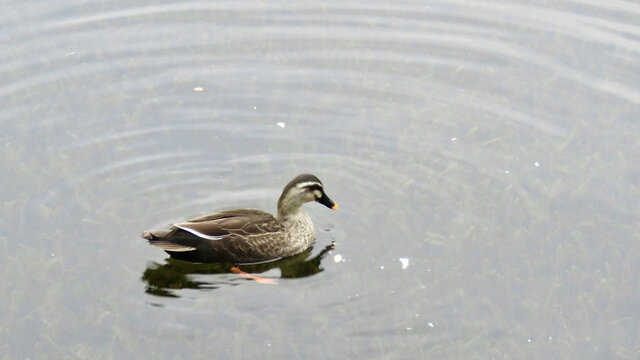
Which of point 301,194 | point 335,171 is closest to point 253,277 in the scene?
point 301,194

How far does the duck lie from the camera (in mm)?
9414

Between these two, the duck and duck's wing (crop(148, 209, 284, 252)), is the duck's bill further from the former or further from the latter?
duck's wing (crop(148, 209, 284, 252))

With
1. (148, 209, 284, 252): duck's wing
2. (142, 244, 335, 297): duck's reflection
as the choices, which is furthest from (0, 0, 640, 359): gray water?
(148, 209, 284, 252): duck's wing

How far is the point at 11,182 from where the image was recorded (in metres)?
10.5

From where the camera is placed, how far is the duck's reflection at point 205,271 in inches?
364

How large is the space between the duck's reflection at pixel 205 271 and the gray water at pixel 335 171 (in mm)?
30

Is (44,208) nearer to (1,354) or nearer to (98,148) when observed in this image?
(98,148)

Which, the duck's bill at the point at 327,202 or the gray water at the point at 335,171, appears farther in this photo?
the duck's bill at the point at 327,202

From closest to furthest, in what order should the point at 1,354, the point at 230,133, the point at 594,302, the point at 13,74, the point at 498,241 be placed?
the point at 1,354, the point at 594,302, the point at 498,241, the point at 230,133, the point at 13,74

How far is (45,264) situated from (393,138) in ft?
13.9

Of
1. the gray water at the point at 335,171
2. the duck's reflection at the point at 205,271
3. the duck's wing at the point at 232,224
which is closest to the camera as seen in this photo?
the gray water at the point at 335,171

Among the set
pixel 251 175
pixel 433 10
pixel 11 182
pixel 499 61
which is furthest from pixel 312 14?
pixel 11 182

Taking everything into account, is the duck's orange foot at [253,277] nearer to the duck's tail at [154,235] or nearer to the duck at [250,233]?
the duck at [250,233]

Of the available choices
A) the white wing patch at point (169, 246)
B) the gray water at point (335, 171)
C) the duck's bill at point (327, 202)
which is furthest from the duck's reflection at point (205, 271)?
the duck's bill at point (327, 202)
